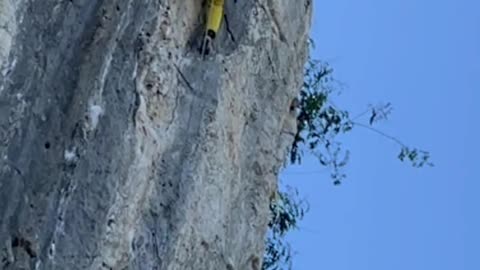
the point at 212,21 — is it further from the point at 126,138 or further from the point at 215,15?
the point at 126,138

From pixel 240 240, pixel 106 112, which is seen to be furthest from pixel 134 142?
pixel 240 240

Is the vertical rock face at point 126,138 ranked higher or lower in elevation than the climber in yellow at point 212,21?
lower

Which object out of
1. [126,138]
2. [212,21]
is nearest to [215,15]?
[212,21]

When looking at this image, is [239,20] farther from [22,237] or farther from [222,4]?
[22,237]

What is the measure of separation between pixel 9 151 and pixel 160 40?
2.22 ft

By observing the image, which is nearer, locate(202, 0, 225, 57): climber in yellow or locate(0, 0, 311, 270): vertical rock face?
locate(0, 0, 311, 270): vertical rock face

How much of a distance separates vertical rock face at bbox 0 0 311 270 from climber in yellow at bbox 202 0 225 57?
0.03 meters

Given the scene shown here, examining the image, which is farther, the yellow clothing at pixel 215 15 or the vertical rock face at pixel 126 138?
the yellow clothing at pixel 215 15

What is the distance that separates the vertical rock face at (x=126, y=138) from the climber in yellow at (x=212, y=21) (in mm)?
30

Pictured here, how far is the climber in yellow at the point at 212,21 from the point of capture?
447 centimetres

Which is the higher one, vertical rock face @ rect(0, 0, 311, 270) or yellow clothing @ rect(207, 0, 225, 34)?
yellow clothing @ rect(207, 0, 225, 34)

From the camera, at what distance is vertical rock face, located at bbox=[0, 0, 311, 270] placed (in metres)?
3.82

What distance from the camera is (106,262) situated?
3.86 metres

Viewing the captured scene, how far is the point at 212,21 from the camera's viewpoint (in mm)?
4523
